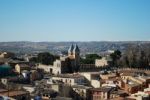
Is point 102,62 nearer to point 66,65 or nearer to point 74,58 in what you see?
point 74,58

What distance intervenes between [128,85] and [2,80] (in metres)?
11.6

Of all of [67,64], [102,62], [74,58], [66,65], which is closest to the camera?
[66,65]

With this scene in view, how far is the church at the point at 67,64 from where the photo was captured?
4850 cm

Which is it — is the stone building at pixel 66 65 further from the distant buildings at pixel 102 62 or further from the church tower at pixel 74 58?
the distant buildings at pixel 102 62

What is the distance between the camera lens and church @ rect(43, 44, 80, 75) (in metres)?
48.5

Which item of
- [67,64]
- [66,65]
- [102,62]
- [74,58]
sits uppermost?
[74,58]

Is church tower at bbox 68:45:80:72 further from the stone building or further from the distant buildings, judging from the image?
the distant buildings

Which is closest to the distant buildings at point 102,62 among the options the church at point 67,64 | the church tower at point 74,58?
the church tower at point 74,58

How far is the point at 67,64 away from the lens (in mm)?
49875

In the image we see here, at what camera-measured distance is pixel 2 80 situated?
113 feet

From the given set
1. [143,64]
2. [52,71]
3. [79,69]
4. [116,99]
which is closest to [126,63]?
[143,64]

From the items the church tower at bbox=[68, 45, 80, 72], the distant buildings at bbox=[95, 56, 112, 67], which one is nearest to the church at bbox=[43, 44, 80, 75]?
the church tower at bbox=[68, 45, 80, 72]

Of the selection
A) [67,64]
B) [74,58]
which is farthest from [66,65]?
[74,58]

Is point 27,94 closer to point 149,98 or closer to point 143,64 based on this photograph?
point 149,98
